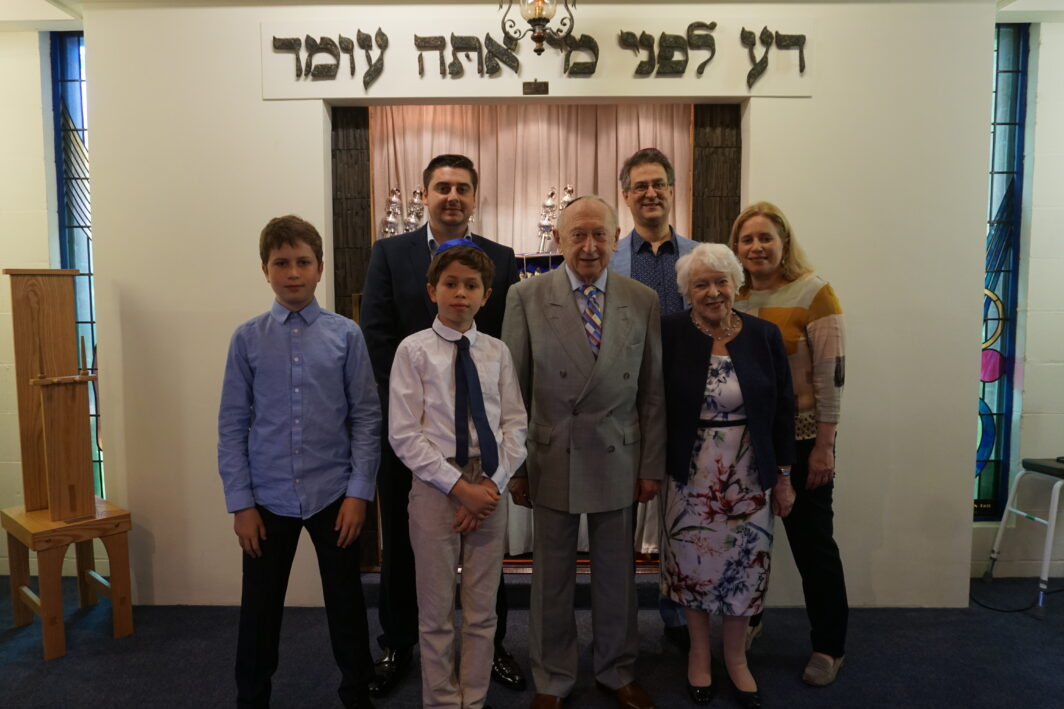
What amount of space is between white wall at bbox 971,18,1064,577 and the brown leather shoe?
→ 233 cm

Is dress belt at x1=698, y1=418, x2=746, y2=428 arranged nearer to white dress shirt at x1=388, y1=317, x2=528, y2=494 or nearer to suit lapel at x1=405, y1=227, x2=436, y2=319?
white dress shirt at x1=388, y1=317, x2=528, y2=494

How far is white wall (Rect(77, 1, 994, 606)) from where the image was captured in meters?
2.97

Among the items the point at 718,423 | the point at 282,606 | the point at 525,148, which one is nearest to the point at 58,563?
the point at 282,606

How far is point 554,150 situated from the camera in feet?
12.0

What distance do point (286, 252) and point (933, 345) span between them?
112 inches

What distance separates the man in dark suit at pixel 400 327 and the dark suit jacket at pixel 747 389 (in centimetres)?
66

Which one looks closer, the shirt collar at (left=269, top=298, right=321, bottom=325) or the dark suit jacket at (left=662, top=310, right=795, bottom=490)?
the shirt collar at (left=269, top=298, right=321, bottom=325)

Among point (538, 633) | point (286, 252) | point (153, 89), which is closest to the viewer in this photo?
point (286, 252)

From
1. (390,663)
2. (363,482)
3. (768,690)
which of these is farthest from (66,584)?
(768,690)

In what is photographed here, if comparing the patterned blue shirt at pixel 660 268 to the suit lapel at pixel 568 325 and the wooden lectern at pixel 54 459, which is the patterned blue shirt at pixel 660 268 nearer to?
the suit lapel at pixel 568 325

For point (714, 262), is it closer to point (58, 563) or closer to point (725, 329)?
point (725, 329)

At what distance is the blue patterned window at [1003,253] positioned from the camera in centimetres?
348

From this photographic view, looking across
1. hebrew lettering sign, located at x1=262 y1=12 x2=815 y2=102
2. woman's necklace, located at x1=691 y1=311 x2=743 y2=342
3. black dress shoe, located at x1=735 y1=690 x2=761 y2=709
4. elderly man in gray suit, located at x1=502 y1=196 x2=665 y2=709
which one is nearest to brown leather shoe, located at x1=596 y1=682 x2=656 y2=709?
elderly man in gray suit, located at x1=502 y1=196 x2=665 y2=709

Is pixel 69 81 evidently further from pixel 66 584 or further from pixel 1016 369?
pixel 1016 369
